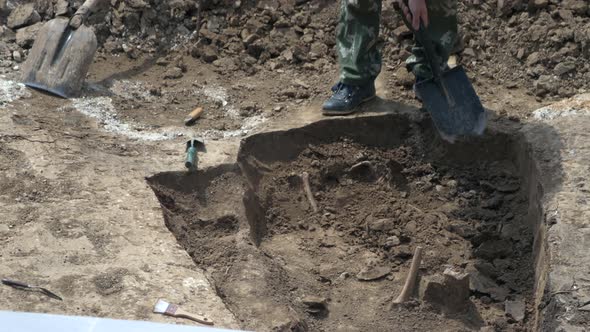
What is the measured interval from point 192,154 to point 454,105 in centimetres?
147

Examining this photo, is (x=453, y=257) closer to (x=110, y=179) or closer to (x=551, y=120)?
(x=551, y=120)

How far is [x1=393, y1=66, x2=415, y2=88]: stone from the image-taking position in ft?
18.7

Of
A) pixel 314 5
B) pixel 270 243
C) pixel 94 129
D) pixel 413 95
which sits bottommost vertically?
pixel 270 243

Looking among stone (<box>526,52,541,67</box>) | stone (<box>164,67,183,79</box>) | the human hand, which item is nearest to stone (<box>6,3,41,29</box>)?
stone (<box>164,67,183,79</box>)

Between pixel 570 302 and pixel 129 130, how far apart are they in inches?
105

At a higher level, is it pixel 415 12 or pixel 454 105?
pixel 415 12

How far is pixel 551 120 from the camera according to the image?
17.3 ft

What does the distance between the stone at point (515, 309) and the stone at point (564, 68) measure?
1.85 m

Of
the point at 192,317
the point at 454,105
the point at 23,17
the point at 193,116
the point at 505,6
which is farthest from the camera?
the point at 23,17

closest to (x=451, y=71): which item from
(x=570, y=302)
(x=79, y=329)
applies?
(x=570, y=302)

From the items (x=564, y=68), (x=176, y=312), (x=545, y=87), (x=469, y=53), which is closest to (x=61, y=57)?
(x=469, y=53)

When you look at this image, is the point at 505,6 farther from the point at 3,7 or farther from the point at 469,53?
the point at 3,7

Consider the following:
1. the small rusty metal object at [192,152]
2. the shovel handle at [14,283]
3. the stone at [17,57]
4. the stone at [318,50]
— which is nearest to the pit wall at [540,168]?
the small rusty metal object at [192,152]

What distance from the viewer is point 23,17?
639 centimetres
